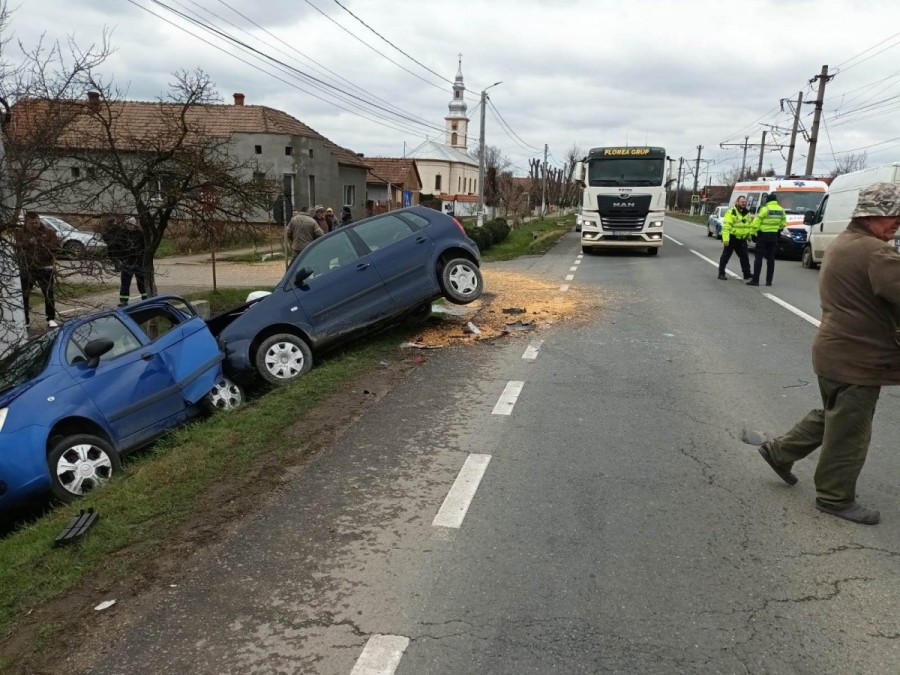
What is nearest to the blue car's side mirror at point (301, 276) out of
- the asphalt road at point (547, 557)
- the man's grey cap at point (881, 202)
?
the asphalt road at point (547, 557)

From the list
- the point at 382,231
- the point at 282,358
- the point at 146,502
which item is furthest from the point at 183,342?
the point at 146,502

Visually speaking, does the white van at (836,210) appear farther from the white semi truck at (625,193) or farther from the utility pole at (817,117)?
the utility pole at (817,117)

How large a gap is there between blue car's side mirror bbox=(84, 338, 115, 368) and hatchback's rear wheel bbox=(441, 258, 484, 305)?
4393 millimetres

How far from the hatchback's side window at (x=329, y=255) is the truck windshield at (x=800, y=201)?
1844 centimetres

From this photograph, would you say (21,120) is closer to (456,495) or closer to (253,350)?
(253,350)

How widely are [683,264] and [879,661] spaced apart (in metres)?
17.1

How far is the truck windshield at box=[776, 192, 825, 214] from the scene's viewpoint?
2162cm

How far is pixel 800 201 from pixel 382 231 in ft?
60.9

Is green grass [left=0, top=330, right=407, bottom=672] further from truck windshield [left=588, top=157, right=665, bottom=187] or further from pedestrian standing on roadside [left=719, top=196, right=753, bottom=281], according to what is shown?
truck windshield [left=588, top=157, right=665, bottom=187]

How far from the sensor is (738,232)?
47.3ft

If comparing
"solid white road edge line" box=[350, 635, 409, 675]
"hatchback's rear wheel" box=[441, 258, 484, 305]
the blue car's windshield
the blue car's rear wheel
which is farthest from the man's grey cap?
the blue car's windshield

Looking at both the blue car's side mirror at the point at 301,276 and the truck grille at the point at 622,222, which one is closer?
the blue car's side mirror at the point at 301,276

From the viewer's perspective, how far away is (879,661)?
2.62 m

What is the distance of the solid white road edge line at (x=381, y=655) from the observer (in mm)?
2609
